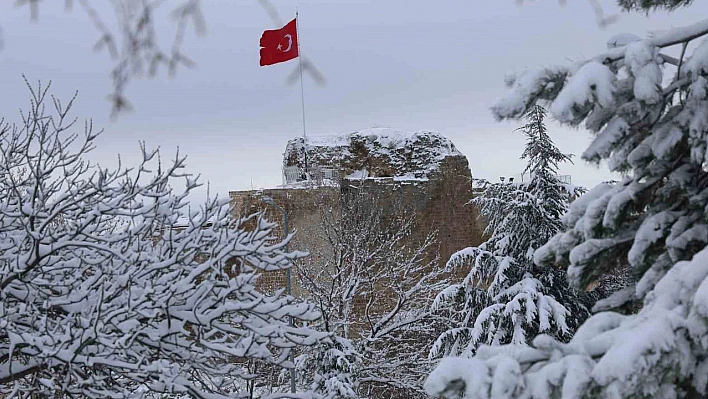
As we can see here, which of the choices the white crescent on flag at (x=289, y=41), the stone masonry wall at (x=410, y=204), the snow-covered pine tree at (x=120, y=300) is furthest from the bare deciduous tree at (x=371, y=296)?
the snow-covered pine tree at (x=120, y=300)

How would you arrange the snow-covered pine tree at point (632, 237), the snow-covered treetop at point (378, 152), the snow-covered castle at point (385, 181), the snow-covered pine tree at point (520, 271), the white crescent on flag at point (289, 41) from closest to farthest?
the snow-covered pine tree at point (632, 237)
the snow-covered pine tree at point (520, 271)
the white crescent on flag at point (289, 41)
the snow-covered castle at point (385, 181)
the snow-covered treetop at point (378, 152)

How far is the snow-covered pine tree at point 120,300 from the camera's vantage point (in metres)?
7.48

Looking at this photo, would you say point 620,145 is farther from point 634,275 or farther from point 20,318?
point 20,318

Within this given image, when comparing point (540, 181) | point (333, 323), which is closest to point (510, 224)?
point (540, 181)

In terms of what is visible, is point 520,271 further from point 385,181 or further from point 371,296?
point 385,181

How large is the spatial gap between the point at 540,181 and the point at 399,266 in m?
8.15

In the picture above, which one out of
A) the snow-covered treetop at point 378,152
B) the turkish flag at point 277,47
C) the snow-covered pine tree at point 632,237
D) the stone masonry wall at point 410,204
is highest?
the turkish flag at point 277,47

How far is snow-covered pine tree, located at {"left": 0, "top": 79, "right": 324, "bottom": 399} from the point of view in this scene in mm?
7481

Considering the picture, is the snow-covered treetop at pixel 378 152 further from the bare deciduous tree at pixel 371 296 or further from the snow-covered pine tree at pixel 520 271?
the snow-covered pine tree at pixel 520 271

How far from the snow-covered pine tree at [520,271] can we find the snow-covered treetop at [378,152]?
36.5ft

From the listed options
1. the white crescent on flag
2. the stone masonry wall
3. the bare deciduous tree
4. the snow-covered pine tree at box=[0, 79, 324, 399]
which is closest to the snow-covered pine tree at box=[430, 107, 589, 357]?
the bare deciduous tree

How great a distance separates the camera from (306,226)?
23922mm

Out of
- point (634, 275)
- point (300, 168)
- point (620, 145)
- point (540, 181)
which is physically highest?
point (300, 168)

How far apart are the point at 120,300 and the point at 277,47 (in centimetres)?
1438
